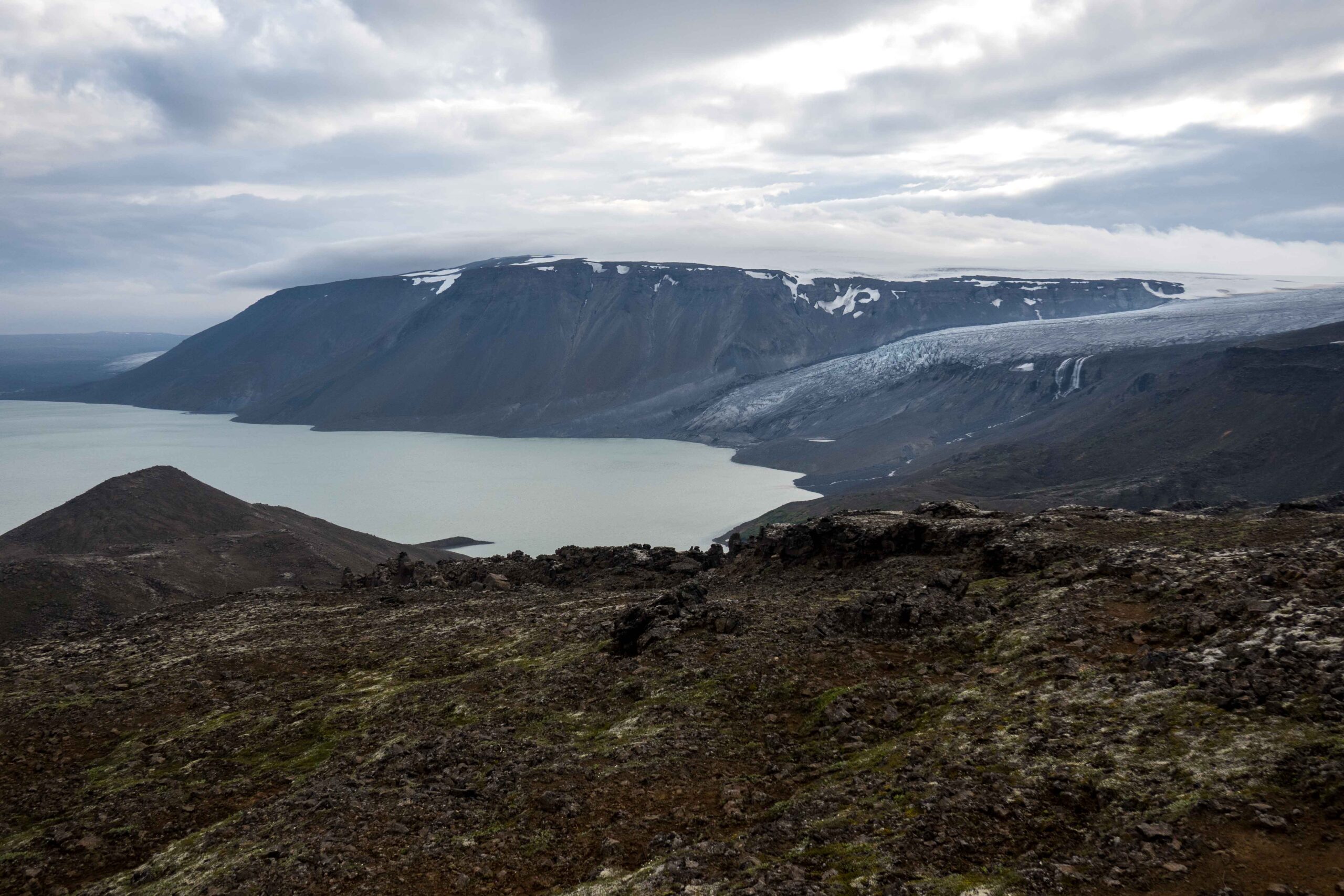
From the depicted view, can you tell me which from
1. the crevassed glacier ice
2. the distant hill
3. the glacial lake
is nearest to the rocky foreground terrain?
the distant hill

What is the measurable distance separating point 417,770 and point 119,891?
429cm

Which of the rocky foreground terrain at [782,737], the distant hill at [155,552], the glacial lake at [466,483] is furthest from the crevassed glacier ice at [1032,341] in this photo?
the rocky foreground terrain at [782,737]

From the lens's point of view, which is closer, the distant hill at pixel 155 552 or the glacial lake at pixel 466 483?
the distant hill at pixel 155 552

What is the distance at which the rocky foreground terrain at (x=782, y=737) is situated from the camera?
10.3 m

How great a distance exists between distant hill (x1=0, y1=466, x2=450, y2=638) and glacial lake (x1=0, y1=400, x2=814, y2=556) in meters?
22.2

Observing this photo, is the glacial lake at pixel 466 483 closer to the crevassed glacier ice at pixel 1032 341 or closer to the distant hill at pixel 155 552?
the crevassed glacier ice at pixel 1032 341

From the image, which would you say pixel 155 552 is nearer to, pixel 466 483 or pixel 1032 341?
pixel 466 483

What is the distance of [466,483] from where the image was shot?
135m

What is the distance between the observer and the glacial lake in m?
97.9

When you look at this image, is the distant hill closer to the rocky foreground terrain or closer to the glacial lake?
the rocky foreground terrain

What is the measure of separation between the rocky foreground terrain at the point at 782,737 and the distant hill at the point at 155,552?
21545 mm

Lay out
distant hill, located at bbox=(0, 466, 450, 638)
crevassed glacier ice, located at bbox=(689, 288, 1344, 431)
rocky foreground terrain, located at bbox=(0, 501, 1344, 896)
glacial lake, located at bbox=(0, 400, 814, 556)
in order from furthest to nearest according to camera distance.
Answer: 1. crevassed glacier ice, located at bbox=(689, 288, 1344, 431)
2. glacial lake, located at bbox=(0, 400, 814, 556)
3. distant hill, located at bbox=(0, 466, 450, 638)
4. rocky foreground terrain, located at bbox=(0, 501, 1344, 896)

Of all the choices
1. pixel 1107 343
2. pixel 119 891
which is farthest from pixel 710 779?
pixel 1107 343

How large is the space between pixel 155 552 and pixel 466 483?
265 feet
